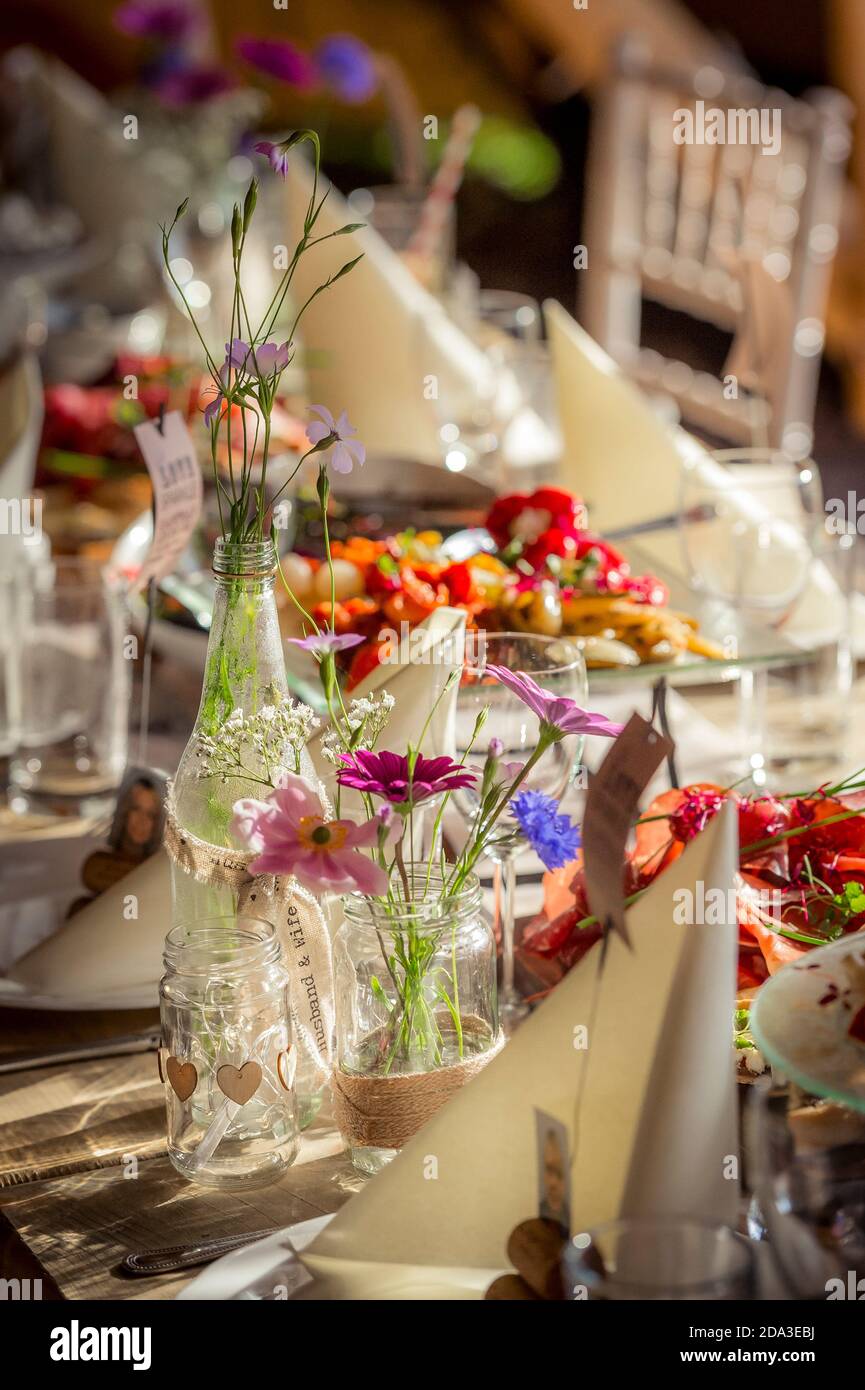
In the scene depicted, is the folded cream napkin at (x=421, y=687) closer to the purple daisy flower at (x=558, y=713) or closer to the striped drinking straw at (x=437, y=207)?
the purple daisy flower at (x=558, y=713)

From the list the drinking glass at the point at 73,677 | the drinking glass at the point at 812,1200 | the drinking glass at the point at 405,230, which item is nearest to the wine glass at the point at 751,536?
the drinking glass at the point at 73,677

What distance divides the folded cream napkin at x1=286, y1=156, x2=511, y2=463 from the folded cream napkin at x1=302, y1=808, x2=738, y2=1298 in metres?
1.32

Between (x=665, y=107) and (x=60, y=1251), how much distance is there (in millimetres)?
2672

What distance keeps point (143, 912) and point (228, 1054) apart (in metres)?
0.24

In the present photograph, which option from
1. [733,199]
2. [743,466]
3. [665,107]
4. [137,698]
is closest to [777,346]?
[733,199]

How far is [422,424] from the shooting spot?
6.24ft

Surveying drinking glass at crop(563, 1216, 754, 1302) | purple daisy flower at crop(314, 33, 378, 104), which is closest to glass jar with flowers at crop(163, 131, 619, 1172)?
drinking glass at crop(563, 1216, 754, 1302)

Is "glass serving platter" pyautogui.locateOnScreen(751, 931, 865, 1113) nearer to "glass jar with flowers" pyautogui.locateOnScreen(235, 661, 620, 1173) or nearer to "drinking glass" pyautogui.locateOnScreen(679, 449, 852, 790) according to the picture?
"glass jar with flowers" pyautogui.locateOnScreen(235, 661, 620, 1173)

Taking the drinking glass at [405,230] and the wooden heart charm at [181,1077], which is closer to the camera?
the wooden heart charm at [181,1077]

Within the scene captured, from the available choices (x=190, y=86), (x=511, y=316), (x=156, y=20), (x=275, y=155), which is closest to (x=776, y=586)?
(x=275, y=155)

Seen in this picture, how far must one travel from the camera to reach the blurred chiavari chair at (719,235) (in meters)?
2.51

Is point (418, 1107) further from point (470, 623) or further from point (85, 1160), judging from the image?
point (470, 623)

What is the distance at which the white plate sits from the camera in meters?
0.94

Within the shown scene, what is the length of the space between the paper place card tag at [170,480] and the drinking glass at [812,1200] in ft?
1.93
